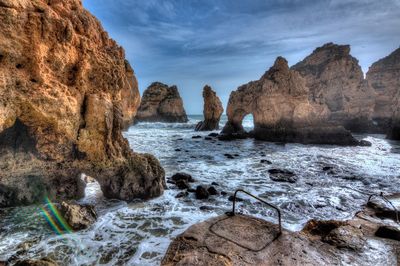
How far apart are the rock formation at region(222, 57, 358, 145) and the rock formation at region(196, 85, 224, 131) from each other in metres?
12.6

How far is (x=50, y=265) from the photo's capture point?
12.7 ft

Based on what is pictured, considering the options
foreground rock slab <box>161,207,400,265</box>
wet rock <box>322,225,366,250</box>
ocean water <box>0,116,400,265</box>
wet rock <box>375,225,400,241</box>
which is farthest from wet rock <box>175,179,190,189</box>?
wet rock <box>375,225,400,241</box>

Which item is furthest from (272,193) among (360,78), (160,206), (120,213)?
(360,78)

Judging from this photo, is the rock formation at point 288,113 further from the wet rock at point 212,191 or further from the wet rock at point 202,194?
the wet rock at point 202,194

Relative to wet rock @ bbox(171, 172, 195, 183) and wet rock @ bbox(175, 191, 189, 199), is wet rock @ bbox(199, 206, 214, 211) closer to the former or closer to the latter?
wet rock @ bbox(175, 191, 189, 199)

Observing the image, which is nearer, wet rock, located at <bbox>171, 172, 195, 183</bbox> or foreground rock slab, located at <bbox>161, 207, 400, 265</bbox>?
foreground rock slab, located at <bbox>161, 207, 400, 265</bbox>

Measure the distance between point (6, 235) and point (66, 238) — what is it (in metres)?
1.35

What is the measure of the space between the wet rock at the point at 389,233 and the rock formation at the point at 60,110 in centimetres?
648

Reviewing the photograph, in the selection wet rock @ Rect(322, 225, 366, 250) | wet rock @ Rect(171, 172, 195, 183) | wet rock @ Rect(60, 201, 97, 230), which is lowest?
wet rock @ Rect(171, 172, 195, 183)

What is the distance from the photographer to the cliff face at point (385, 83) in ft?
154

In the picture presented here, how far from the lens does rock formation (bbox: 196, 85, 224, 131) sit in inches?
1651

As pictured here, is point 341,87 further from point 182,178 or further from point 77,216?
point 77,216

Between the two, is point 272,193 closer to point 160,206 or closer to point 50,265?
point 160,206

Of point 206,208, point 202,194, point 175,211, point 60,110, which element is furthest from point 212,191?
point 60,110
